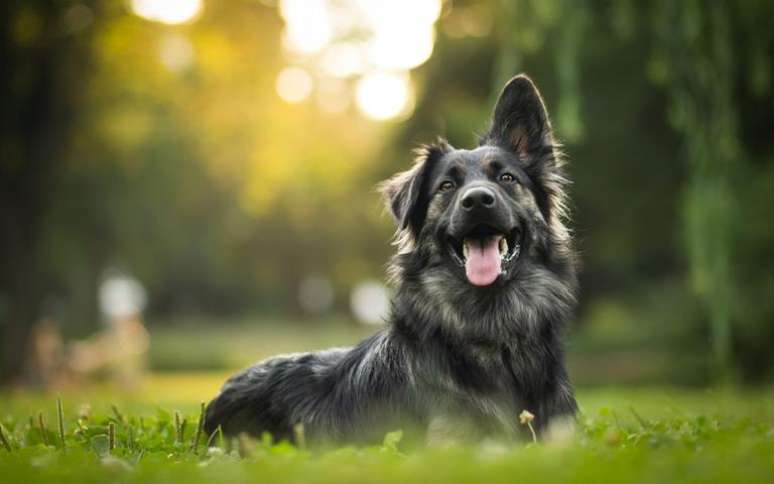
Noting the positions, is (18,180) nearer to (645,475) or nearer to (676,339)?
(676,339)

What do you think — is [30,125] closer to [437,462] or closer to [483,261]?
[483,261]

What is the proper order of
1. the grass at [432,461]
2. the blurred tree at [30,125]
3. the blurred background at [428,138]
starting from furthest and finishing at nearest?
the blurred tree at [30,125]
the blurred background at [428,138]
the grass at [432,461]

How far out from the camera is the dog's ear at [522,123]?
6844 mm

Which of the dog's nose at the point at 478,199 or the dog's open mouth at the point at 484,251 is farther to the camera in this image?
the dog's open mouth at the point at 484,251

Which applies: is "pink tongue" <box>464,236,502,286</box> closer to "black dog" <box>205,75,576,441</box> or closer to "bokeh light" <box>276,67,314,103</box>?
"black dog" <box>205,75,576,441</box>

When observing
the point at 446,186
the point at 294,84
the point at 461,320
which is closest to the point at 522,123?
the point at 446,186

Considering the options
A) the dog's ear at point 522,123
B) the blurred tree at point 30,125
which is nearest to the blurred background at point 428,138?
the blurred tree at point 30,125

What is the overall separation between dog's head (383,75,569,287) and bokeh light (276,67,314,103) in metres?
20.3

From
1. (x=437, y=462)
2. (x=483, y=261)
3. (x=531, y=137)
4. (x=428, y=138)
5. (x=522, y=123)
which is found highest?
(x=428, y=138)

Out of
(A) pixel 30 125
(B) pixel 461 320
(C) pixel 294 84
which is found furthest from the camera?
(C) pixel 294 84

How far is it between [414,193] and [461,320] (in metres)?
1.01

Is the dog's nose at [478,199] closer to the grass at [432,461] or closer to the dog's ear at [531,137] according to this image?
the dog's ear at [531,137]

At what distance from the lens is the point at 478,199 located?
6027 mm

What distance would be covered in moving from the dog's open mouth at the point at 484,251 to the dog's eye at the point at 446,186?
1.35 feet
